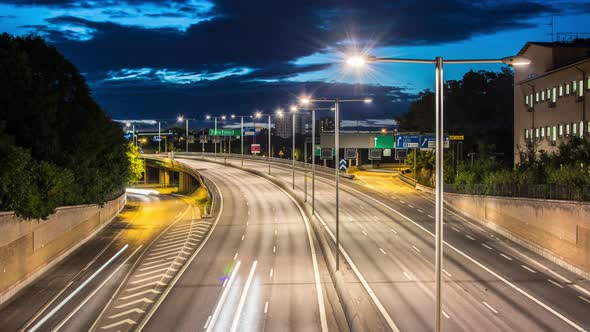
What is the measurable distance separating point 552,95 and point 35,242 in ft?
165

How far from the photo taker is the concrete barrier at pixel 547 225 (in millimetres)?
36438

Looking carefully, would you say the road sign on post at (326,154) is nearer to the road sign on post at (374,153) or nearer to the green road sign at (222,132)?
the road sign on post at (374,153)

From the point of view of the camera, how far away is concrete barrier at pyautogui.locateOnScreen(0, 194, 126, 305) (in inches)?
1283

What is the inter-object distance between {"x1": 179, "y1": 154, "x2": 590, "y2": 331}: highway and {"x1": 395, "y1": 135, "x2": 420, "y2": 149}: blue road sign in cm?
1486

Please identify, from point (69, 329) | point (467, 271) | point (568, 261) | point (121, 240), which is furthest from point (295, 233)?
point (69, 329)

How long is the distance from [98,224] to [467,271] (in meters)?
35.3

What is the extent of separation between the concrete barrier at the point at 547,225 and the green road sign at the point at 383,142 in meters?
25.6

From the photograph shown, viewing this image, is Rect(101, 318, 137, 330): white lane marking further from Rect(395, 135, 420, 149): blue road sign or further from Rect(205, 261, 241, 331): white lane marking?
Rect(395, 135, 420, 149): blue road sign

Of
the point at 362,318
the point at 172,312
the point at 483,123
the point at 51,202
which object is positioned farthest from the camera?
the point at 483,123

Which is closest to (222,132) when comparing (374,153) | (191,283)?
(374,153)

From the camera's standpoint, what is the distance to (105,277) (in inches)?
1484

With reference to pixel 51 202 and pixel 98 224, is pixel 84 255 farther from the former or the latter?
pixel 98 224

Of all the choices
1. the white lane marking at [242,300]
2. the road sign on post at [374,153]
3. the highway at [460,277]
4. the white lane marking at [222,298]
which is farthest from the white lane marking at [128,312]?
the road sign on post at [374,153]

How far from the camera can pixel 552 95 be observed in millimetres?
63531
